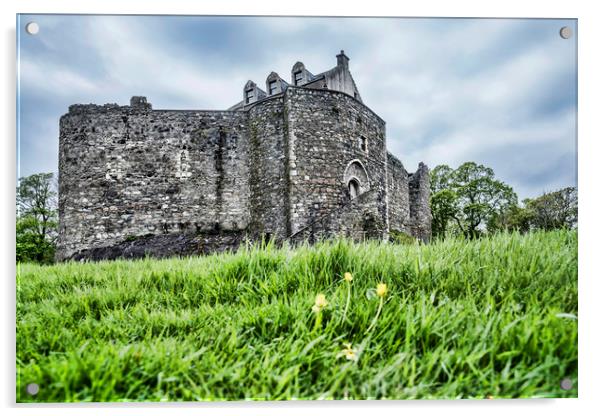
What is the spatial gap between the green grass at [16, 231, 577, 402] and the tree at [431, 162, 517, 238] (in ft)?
1.53

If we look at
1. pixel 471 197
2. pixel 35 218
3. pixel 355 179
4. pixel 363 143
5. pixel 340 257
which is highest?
pixel 363 143

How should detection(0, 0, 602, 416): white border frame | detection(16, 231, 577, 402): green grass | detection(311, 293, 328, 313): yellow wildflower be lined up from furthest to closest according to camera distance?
1. detection(0, 0, 602, 416): white border frame
2. detection(311, 293, 328, 313): yellow wildflower
3. detection(16, 231, 577, 402): green grass

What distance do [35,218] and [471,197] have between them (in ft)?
12.4

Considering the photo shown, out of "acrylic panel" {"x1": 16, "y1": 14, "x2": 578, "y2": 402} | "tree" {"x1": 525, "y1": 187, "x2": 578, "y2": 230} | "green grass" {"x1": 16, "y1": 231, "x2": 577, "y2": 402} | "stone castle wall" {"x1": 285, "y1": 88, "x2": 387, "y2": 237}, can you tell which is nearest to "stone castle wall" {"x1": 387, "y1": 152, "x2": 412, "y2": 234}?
"stone castle wall" {"x1": 285, "y1": 88, "x2": 387, "y2": 237}

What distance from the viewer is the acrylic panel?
1.67m

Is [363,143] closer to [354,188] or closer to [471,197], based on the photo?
[354,188]

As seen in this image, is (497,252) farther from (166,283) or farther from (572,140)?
(166,283)

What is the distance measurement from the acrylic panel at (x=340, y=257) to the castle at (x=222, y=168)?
356 cm

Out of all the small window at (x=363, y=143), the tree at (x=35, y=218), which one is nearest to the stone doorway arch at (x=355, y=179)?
the small window at (x=363, y=143)

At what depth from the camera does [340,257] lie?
2.26 metres

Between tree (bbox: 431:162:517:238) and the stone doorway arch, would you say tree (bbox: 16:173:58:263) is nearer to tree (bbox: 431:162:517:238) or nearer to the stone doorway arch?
tree (bbox: 431:162:517:238)

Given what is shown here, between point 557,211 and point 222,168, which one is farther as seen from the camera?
point 222,168

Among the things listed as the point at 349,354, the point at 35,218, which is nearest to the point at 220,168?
the point at 35,218

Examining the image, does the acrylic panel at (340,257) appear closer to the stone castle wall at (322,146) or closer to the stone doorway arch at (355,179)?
the stone castle wall at (322,146)
